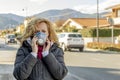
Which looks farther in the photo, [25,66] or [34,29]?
[34,29]

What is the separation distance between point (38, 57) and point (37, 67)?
0.34 ft

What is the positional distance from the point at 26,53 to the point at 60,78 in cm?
44

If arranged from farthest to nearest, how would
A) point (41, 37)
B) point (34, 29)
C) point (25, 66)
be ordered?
1. point (34, 29)
2. point (25, 66)
3. point (41, 37)

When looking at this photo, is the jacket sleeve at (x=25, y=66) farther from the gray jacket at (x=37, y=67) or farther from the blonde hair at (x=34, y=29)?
the blonde hair at (x=34, y=29)

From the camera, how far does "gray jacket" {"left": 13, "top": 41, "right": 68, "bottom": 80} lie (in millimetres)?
4410

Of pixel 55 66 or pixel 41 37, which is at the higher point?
pixel 41 37

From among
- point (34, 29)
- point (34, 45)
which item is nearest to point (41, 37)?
point (34, 45)

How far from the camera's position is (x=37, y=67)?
4.46m

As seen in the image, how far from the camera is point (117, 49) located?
38.0m

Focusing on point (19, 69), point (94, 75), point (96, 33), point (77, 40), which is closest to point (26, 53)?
point (19, 69)

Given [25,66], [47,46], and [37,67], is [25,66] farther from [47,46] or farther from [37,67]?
[47,46]

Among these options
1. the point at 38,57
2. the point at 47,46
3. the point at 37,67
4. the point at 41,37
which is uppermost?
the point at 41,37

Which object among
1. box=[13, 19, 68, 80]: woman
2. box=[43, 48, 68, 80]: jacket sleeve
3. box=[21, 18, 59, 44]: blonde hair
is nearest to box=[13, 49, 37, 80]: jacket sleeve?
box=[13, 19, 68, 80]: woman

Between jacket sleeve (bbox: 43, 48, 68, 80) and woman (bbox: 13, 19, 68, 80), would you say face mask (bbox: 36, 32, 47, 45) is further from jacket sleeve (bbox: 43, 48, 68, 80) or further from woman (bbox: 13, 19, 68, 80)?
jacket sleeve (bbox: 43, 48, 68, 80)
